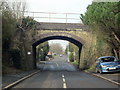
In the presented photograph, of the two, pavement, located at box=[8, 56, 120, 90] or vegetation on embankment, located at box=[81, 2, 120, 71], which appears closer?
pavement, located at box=[8, 56, 120, 90]

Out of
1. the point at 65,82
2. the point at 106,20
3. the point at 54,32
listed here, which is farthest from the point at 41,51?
the point at 65,82

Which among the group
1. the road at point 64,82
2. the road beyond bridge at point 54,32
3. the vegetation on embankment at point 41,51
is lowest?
the road at point 64,82

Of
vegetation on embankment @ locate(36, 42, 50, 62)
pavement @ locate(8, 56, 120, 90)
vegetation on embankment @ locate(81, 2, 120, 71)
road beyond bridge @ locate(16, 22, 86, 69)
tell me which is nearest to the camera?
pavement @ locate(8, 56, 120, 90)

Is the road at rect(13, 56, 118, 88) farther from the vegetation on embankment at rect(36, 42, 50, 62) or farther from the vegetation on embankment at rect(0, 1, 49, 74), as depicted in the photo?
the vegetation on embankment at rect(36, 42, 50, 62)

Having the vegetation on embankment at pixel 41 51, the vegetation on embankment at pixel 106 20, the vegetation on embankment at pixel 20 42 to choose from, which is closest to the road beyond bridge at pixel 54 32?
the vegetation on embankment at pixel 20 42

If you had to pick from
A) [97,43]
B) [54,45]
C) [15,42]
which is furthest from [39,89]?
[54,45]

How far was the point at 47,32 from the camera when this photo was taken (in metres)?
43.2

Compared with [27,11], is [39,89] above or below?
below

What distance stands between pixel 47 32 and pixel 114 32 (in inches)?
665

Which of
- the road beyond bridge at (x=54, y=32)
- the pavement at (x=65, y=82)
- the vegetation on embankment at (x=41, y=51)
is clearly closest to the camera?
the pavement at (x=65, y=82)

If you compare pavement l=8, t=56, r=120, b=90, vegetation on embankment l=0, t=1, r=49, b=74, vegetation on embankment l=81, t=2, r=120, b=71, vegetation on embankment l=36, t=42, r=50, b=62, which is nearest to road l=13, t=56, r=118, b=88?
pavement l=8, t=56, r=120, b=90

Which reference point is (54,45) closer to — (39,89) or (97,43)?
(97,43)

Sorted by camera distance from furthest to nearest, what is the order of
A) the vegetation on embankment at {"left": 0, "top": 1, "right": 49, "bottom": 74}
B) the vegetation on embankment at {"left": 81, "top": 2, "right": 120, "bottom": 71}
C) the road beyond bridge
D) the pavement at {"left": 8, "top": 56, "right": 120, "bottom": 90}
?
the road beyond bridge < the vegetation on embankment at {"left": 0, "top": 1, "right": 49, "bottom": 74} < the vegetation on embankment at {"left": 81, "top": 2, "right": 120, "bottom": 71} < the pavement at {"left": 8, "top": 56, "right": 120, "bottom": 90}

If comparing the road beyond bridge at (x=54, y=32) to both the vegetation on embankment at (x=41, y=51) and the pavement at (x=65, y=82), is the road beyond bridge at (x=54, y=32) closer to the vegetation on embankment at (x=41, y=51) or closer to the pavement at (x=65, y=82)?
the pavement at (x=65, y=82)
